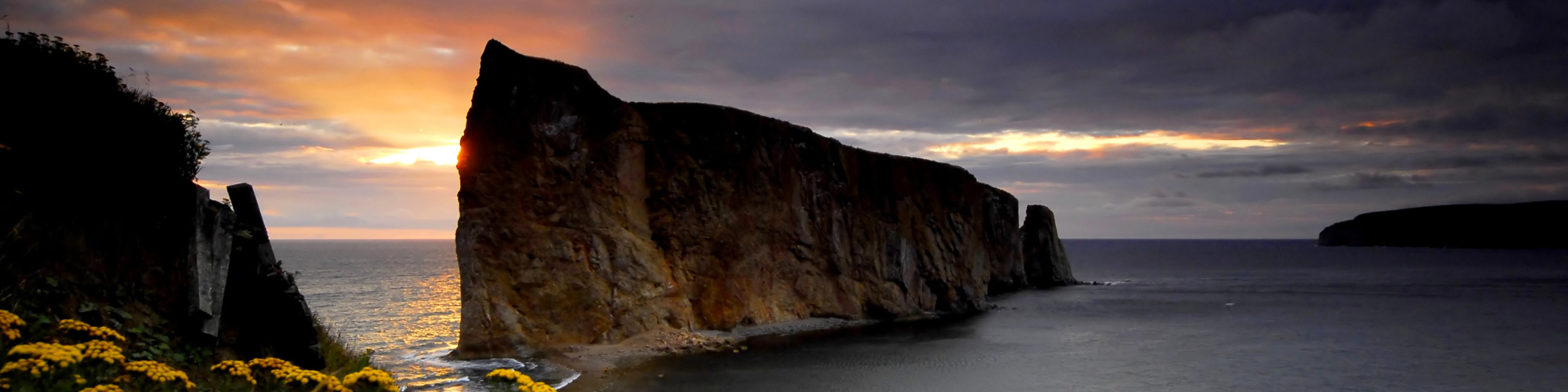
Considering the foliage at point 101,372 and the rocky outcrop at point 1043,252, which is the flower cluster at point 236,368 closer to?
the foliage at point 101,372

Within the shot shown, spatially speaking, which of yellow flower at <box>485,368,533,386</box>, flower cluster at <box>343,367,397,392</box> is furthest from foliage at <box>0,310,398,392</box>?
yellow flower at <box>485,368,533,386</box>

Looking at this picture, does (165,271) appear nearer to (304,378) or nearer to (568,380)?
(304,378)

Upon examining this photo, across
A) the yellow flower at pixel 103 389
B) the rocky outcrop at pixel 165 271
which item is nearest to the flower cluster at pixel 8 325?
the yellow flower at pixel 103 389

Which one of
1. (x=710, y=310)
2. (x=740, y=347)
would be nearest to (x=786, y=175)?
(x=710, y=310)

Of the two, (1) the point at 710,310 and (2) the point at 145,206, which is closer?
(2) the point at 145,206

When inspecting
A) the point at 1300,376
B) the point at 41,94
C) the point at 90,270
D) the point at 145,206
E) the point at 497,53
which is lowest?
the point at 1300,376

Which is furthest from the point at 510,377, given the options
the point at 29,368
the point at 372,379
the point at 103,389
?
the point at 29,368

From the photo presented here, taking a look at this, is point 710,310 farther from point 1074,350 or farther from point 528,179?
point 1074,350
